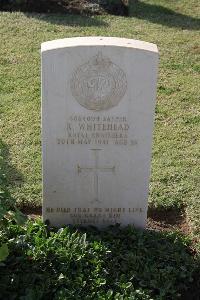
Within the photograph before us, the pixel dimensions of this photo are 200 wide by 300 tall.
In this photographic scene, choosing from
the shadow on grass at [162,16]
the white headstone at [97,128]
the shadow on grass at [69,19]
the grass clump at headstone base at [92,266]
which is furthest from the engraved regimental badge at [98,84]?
the shadow on grass at [162,16]

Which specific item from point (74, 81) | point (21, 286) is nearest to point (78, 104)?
point (74, 81)

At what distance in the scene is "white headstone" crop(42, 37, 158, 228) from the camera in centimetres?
391

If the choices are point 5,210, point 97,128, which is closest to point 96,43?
point 97,128

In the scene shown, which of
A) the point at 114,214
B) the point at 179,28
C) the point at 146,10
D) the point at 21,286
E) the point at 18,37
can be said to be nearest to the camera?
the point at 21,286

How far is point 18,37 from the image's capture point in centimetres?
832

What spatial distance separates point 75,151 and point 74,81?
0.57 m

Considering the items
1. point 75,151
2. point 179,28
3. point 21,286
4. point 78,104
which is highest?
point 179,28

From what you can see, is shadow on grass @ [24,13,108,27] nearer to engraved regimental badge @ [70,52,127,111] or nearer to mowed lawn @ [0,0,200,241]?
mowed lawn @ [0,0,200,241]

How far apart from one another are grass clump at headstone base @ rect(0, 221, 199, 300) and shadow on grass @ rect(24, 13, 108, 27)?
5.21 m

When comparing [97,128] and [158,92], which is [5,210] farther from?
[158,92]

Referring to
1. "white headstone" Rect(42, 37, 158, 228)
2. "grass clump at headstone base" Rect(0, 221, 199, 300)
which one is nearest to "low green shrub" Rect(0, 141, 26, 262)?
"grass clump at headstone base" Rect(0, 221, 199, 300)

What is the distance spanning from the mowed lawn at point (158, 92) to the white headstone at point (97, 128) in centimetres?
51

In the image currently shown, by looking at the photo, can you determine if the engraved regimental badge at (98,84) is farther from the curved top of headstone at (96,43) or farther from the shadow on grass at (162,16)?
the shadow on grass at (162,16)

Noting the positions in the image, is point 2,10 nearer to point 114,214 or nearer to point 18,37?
point 18,37
